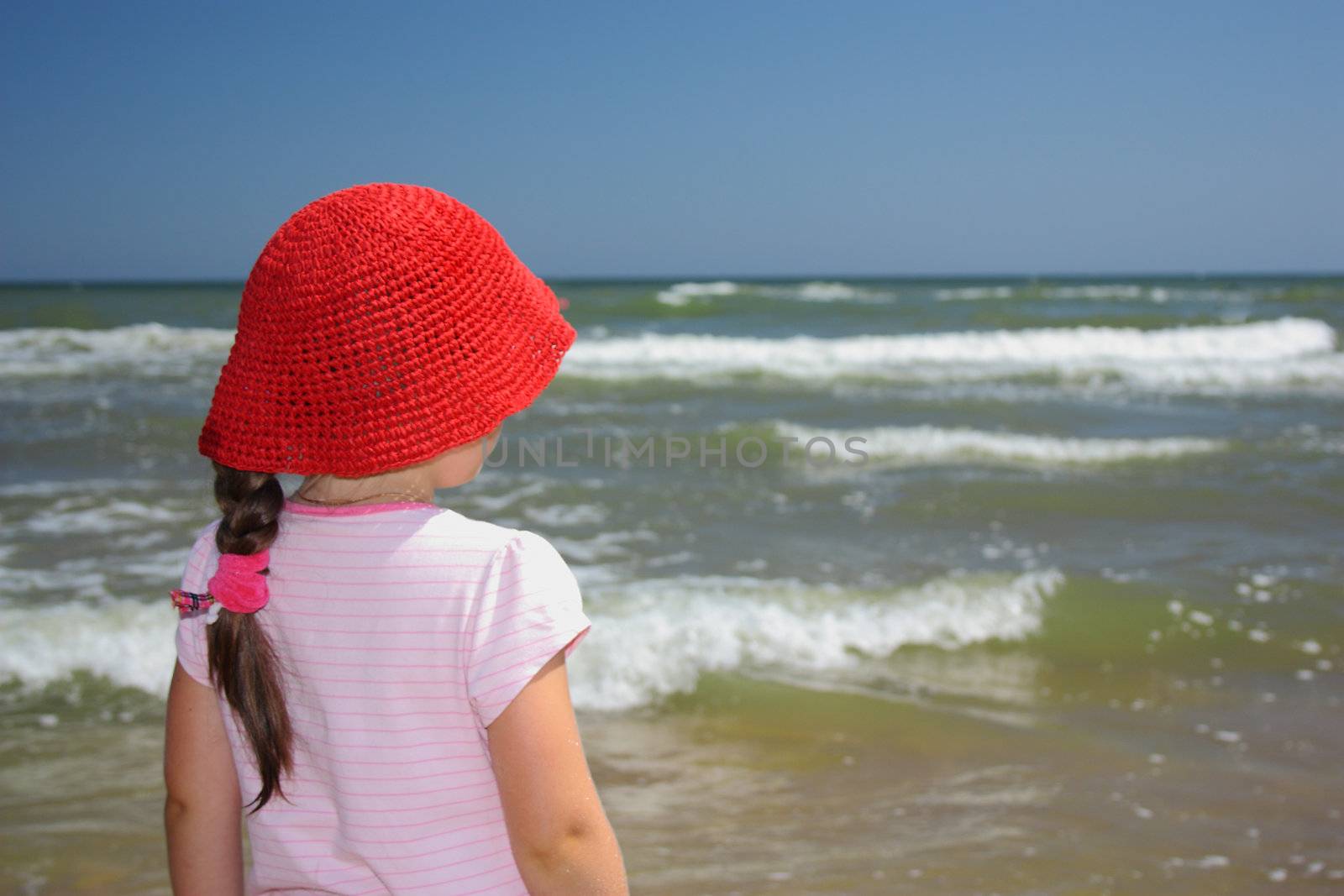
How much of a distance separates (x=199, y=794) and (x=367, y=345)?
1.82 ft

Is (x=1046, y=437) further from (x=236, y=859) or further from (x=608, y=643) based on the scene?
(x=236, y=859)

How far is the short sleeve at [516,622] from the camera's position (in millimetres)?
958

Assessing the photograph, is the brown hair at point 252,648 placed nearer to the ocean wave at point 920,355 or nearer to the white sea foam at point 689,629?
the white sea foam at point 689,629

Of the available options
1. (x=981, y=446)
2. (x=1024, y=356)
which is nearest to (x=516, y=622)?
(x=981, y=446)

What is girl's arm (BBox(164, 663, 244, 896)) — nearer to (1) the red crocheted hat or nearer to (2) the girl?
(2) the girl

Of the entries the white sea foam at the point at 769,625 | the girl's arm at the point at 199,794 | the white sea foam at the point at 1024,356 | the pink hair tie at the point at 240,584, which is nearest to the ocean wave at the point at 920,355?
the white sea foam at the point at 1024,356

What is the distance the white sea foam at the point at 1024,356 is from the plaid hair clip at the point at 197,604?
37.4 ft

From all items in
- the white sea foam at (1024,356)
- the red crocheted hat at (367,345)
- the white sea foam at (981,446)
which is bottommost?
the white sea foam at (981,446)

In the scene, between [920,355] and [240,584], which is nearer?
[240,584]

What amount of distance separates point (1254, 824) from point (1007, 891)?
79cm

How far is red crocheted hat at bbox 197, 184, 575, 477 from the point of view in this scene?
97cm

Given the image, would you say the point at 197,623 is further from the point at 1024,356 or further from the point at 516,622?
the point at 1024,356

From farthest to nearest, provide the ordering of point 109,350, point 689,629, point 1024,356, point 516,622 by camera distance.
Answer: point 1024,356 < point 109,350 < point 689,629 < point 516,622

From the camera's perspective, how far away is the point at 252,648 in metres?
→ 1.04
